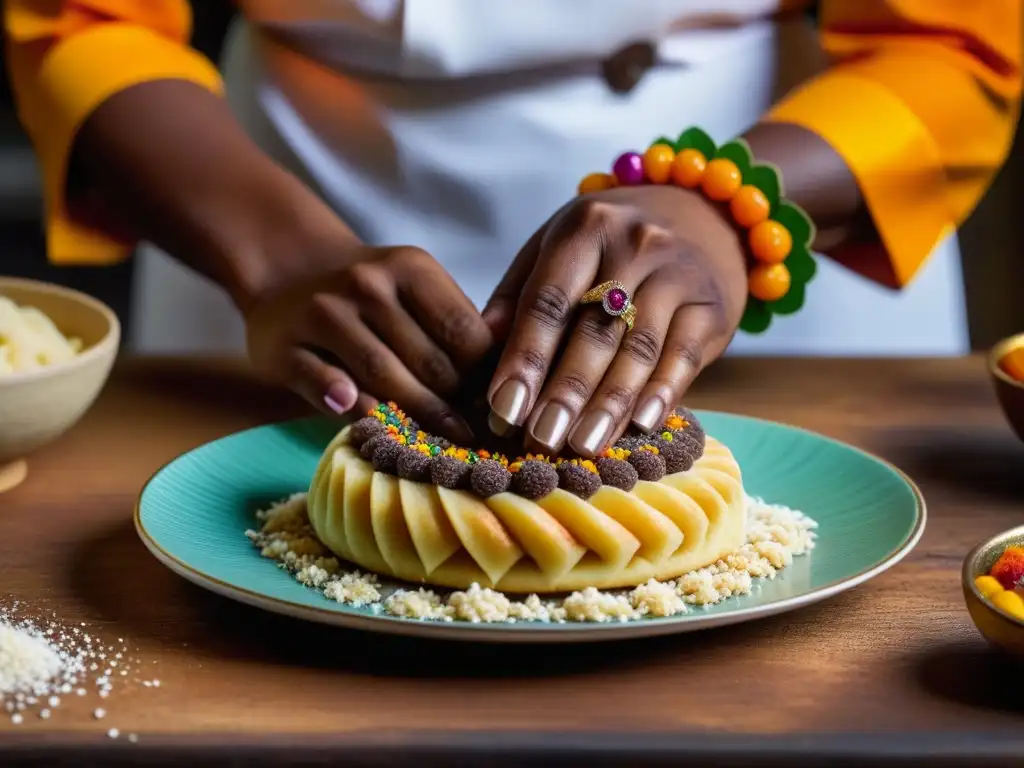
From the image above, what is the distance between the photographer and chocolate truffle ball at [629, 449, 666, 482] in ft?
3.90

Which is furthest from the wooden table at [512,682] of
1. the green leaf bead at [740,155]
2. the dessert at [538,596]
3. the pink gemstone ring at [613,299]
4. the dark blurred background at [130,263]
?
the dark blurred background at [130,263]

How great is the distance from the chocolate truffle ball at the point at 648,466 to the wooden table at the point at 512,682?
168 mm

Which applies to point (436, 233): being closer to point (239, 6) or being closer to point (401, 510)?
point (239, 6)

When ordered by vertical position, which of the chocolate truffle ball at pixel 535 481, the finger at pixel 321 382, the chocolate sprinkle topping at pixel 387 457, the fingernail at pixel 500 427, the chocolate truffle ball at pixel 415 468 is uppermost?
the chocolate truffle ball at pixel 535 481

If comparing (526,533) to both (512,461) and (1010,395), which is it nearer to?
(512,461)

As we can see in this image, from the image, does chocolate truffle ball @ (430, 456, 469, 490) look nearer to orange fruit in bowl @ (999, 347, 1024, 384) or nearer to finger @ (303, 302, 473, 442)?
finger @ (303, 302, 473, 442)

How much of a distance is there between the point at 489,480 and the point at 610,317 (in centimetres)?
28

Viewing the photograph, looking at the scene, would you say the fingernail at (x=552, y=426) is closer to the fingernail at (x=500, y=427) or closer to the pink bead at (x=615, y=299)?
the fingernail at (x=500, y=427)

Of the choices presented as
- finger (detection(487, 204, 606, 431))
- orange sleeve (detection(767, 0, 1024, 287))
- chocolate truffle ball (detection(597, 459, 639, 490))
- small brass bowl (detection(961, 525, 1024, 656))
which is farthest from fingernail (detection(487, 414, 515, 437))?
orange sleeve (detection(767, 0, 1024, 287))

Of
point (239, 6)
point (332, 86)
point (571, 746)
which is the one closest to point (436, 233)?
point (332, 86)

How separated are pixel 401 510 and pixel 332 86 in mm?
994

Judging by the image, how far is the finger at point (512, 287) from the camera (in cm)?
142

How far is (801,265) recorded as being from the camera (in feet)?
5.16

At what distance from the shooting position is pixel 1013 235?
357cm
